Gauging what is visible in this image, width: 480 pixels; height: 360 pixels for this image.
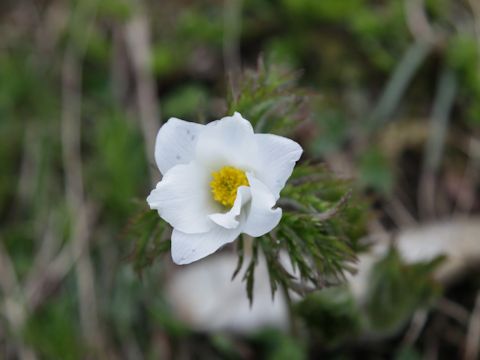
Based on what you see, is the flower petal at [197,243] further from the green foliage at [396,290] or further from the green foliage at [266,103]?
the green foliage at [396,290]

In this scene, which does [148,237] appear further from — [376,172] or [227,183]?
[376,172]

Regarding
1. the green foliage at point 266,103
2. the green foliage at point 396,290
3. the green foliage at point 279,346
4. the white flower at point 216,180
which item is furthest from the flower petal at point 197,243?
the green foliage at point 279,346

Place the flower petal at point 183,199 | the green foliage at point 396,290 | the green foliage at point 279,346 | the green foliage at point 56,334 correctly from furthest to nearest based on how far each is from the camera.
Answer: the green foliage at point 56,334 < the green foliage at point 279,346 < the green foliage at point 396,290 < the flower petal at point 183,199

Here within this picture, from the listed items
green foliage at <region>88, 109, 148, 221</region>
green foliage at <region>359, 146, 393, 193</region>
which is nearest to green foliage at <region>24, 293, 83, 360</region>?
green foliage at <region>88, 109, 148, 221</region>

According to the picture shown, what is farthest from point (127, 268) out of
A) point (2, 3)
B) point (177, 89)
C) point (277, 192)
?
point (2, 3)

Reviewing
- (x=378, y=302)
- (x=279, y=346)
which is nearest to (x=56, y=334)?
(x=279, y=346)

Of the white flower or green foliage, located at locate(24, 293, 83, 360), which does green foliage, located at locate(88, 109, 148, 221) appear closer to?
green foliage, located at locate(24, 293, 83, 360)

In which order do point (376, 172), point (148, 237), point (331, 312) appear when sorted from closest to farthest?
point (148, 237) → point (331, 312) → point (376, 172)
